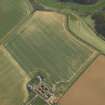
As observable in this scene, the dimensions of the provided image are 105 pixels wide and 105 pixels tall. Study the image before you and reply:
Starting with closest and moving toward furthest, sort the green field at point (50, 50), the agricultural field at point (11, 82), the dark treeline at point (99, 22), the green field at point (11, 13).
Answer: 1. the agricultural field at point (11, 82)
2. the green field at point (50, 50)
3. the dark treeline at point (99, 22)
4. the green field at point (11, 13)

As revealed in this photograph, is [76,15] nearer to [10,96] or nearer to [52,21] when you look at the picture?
[52,21]

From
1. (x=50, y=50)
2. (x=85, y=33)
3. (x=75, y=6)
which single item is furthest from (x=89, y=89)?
Answer: (x=75, y=6)

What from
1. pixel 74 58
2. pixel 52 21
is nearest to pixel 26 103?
pixel 74 58

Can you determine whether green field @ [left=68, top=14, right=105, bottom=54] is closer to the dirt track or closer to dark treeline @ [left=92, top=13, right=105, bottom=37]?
dark treeline @ [left=92, top=13, right=105, bottom=37]

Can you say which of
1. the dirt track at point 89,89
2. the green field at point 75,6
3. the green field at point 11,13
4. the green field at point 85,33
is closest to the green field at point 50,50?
the green field at point 85,33

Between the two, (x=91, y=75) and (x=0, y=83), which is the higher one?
(x=0, y=83)

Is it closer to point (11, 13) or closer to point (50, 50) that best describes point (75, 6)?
point (50, 50)

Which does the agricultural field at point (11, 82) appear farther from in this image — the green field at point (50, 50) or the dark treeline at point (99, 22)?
the dark treeline at point (99, 22)
